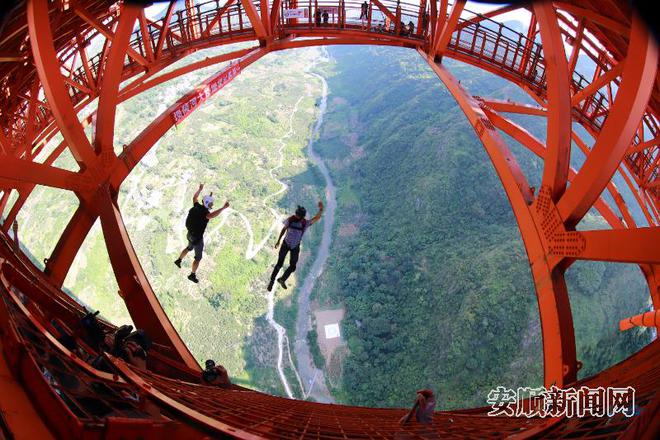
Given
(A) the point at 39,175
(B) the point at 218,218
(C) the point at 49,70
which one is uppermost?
(B) the point at 218,218

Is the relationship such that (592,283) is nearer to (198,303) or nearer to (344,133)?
(198,303)

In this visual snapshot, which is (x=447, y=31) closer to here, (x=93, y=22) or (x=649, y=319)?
(x=649, y=319)

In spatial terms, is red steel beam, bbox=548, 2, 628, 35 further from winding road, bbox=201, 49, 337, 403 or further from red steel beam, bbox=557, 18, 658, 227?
winding road, bbox=201, 49, 337, 403

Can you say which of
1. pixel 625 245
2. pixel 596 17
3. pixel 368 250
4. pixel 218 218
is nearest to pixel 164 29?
pixel 596 17

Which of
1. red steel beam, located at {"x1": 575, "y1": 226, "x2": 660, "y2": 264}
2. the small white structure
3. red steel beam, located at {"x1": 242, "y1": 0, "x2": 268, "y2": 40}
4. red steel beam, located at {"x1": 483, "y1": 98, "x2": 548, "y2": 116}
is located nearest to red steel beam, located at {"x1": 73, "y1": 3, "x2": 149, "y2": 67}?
red steel beam, located at {"x1": 242, "y1": 0, "x2": 268, "y2": 40}

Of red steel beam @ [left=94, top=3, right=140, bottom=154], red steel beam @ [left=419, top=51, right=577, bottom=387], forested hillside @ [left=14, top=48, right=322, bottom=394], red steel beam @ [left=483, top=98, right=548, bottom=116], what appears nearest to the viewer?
red steel beam @ [left=419, top=51, right=577, bottom=387]

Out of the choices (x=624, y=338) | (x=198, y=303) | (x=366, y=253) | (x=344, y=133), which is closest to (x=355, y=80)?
(x=344, y=133)
